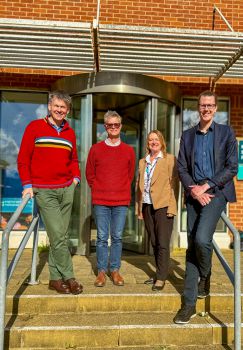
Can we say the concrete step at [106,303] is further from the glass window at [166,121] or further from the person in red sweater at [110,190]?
the glass window at [166,121]

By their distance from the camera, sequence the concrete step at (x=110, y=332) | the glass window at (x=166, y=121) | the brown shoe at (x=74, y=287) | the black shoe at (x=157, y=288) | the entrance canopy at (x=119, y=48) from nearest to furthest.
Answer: the concrete step at (x=110, y=332)
the brown shoe at (x=74, y=287)
the black shoe at (x=157, y=288)
the entrance canopy at (x=119, y=48)
the glass window at (x=166, y=121)

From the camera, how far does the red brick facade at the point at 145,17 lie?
625 cm

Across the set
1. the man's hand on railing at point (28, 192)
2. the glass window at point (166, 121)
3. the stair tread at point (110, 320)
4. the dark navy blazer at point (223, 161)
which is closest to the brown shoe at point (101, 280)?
the stair tread at point (110, 320)

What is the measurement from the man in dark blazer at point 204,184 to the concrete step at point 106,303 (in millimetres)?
238

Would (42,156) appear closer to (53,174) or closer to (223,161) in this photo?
(53,174)

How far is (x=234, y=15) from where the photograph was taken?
21.7 feet

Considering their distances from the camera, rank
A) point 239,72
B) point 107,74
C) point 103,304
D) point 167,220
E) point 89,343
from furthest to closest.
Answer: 1. point 239,72
2. point 107,74
3. point 167,220
4. point 103,304
5. point 89,343

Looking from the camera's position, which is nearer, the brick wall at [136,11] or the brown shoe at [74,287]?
the brown shoe at [74,287]

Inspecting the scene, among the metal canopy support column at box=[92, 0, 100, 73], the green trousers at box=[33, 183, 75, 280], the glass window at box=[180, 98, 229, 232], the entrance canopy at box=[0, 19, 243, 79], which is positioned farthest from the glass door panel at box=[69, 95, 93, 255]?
the glass window at box=[180, 98, 229, 232]

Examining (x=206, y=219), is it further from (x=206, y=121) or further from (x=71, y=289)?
(x=71, y=289)

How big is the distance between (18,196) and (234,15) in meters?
4.87

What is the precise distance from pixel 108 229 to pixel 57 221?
25.5 inches

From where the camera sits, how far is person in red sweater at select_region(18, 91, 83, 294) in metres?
3.57

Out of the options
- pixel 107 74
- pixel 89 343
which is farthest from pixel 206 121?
pixel 107 74
